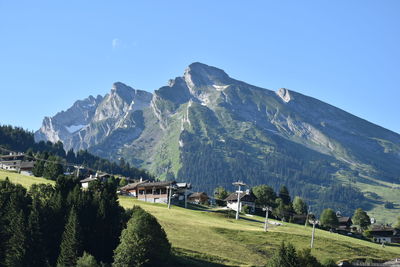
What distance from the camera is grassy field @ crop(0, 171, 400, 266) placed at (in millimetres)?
95750

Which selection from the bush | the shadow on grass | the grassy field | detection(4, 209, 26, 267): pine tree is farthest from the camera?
the bush

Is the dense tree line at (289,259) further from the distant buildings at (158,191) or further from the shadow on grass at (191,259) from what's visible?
the distant buildings at (158,191)

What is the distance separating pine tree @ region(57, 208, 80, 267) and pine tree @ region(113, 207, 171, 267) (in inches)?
217

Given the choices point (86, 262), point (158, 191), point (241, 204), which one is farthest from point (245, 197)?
point (86, 262)

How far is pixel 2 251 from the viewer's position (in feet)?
275

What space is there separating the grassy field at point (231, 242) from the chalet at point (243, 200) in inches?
1578

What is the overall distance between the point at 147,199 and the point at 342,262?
79829mm

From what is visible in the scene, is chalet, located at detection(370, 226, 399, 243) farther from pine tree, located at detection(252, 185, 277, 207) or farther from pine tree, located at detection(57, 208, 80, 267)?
pine tree, located at detection(57, 208, 80, 267)

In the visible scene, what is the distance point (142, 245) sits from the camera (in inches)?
3248

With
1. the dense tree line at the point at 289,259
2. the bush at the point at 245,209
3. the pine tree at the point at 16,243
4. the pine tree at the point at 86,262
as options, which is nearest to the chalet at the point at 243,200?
Answer: the bush at the point at 245,209

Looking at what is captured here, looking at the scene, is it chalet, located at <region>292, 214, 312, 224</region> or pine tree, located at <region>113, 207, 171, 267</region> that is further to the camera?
chalet, located at <region>292, 214, 312, 224</region>

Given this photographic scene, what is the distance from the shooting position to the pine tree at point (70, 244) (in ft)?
267

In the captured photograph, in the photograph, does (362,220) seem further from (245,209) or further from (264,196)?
(245,209)

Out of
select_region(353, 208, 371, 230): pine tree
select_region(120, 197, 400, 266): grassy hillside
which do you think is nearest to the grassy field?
select_region(120, 197, 400, 266): grassy hillside
